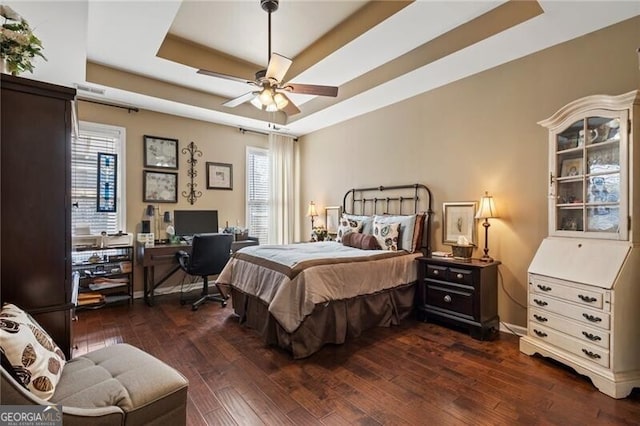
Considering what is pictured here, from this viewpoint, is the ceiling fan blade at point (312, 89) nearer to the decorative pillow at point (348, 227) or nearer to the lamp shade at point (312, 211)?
the decorative pillow at point (348, 227)

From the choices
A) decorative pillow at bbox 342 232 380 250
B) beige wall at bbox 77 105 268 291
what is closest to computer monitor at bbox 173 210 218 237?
beige wall at bbox 77 105 268 291

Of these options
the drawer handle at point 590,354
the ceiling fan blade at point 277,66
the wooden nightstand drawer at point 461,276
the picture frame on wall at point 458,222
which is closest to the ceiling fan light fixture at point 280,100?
the ceiling fan blade at point 277,66

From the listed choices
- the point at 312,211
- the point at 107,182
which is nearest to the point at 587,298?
the point at 312,211

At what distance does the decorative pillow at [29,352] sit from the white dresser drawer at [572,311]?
3.16 meters

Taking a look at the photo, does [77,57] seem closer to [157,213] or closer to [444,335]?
[157,213]

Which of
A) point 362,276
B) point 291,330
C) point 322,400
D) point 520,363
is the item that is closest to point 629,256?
point 520,363

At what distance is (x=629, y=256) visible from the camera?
2.14 m

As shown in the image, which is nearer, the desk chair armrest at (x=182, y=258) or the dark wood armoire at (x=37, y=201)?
the dark wood armoire at (x=37, y=201)

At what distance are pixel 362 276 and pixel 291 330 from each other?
896mm

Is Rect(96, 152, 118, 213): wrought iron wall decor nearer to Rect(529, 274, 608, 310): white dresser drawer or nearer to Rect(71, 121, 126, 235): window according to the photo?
Rect(71, 121, 126, 235): window

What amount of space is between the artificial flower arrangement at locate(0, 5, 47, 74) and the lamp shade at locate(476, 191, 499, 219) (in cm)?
350

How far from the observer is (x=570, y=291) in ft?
7.70

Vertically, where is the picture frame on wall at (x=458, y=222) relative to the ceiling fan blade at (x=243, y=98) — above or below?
below

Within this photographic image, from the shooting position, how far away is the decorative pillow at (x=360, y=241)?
12.5 feet
